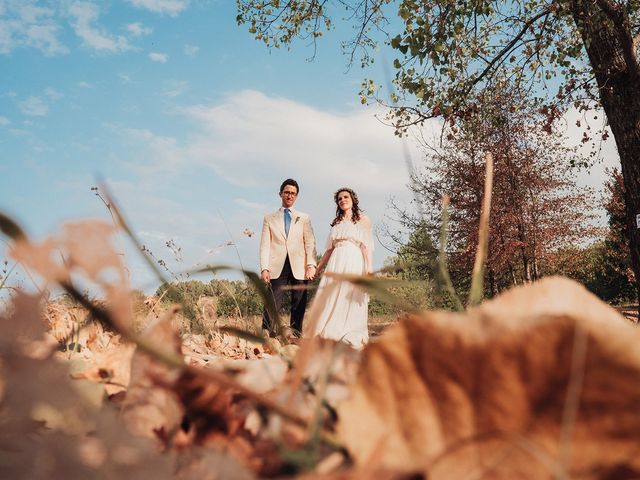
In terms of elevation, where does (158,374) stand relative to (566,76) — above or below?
below

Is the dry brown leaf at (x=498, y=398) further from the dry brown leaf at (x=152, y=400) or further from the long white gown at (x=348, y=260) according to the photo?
the long white gown at (x=348, y=260)

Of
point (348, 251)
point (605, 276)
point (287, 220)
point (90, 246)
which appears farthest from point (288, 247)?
point (605, 276)

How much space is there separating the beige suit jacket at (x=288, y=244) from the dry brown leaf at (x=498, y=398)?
30.9 feet

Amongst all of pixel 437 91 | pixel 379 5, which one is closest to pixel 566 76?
pixel 437 91

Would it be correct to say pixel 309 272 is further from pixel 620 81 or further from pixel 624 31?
pixel 624 31

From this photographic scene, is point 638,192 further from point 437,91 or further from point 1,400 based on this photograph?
point 1,400

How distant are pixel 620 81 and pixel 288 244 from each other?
5981 mm

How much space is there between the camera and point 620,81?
866 centimetres

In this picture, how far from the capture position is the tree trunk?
8.12m

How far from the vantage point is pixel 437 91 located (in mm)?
9438

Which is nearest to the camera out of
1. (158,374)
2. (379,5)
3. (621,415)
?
(621,415)

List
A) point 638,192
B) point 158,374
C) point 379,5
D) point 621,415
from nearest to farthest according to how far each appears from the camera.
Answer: point 621,415
point 158,374
point 638,192
point 379,5

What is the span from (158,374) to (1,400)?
101 mm

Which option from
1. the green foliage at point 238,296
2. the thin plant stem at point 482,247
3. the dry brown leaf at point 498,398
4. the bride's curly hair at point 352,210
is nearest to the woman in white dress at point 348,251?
the bride's curly hair at point 352,210
